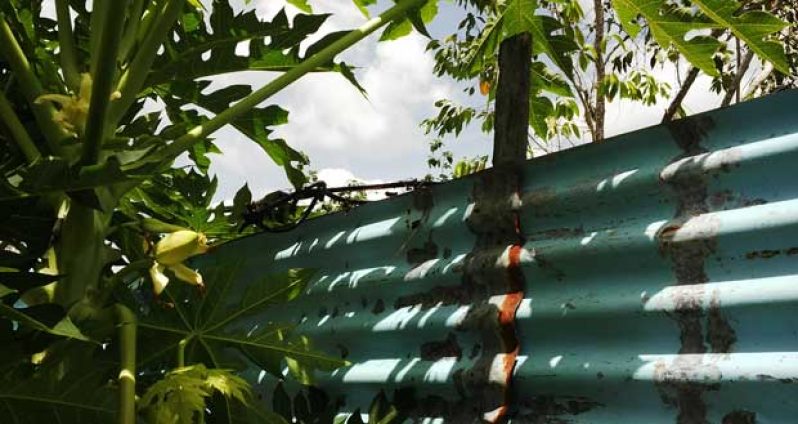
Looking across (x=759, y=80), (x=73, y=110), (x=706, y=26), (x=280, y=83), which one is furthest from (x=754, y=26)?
(x=759, y=80)

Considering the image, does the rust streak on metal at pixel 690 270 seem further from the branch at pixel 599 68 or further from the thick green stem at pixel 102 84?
the branch at pixel 599 68

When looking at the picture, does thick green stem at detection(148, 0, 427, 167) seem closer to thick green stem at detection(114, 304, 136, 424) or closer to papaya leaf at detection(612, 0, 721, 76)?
thick green stem at detection(114, 304, 136, 424)

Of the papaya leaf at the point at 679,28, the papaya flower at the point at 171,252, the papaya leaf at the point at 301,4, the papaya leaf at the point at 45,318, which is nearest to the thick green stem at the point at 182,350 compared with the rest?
the papaya flower at the point at 171,252

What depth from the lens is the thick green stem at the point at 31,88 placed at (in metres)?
0.97

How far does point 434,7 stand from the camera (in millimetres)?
1656

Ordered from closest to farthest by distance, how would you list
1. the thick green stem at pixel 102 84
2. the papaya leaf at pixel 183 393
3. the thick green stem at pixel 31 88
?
the papaya leaf at pixel 183 393 → the thick green stem at pixel 102 84 → the thick green stem at pixel 31 88

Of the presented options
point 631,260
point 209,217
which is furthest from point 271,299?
point 209,217

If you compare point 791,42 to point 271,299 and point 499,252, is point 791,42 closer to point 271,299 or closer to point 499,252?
point 499,252

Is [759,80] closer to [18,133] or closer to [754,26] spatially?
[754,26]

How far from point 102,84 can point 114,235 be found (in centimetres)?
28

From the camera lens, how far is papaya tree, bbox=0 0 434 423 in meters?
0.84

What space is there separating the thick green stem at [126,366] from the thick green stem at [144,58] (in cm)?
27

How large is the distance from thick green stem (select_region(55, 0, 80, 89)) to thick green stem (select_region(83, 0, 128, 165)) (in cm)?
15

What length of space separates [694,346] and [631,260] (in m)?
0.14
